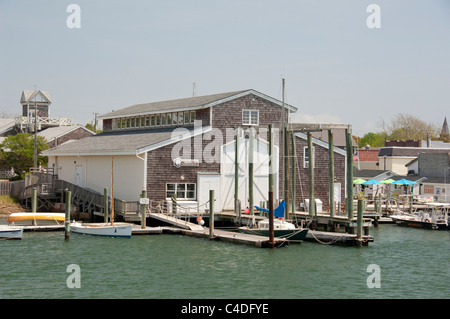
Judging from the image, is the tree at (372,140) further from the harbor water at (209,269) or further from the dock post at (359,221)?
the dock post at (359,221)

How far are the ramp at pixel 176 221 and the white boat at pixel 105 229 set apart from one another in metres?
3.43

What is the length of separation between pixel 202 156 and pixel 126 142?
6.22 metres

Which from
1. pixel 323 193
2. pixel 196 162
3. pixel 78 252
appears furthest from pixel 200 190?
pixel 78 252

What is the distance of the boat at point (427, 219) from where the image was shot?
157 ft

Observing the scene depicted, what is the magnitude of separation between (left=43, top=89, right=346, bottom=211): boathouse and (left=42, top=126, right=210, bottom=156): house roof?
7cm

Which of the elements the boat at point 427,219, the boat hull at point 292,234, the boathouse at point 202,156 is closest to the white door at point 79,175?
the boathouse at point 202,156

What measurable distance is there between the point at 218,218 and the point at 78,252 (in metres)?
12.9

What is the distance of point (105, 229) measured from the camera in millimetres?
37375

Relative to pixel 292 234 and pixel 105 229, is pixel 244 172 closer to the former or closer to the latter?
pixel 292 234

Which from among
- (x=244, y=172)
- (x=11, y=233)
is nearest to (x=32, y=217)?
(x=11, y=233)

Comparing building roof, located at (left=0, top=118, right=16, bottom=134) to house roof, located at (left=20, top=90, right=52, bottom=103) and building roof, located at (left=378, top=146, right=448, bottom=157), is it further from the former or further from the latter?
building roof, located at (left=378, top=146, right=448, bottom=157)

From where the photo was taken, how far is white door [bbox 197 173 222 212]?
145 feet

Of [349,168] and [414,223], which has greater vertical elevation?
[349,168]

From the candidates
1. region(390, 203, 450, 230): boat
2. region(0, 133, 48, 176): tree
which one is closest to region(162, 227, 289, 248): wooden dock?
region(390, 203, 450, 230): boat
